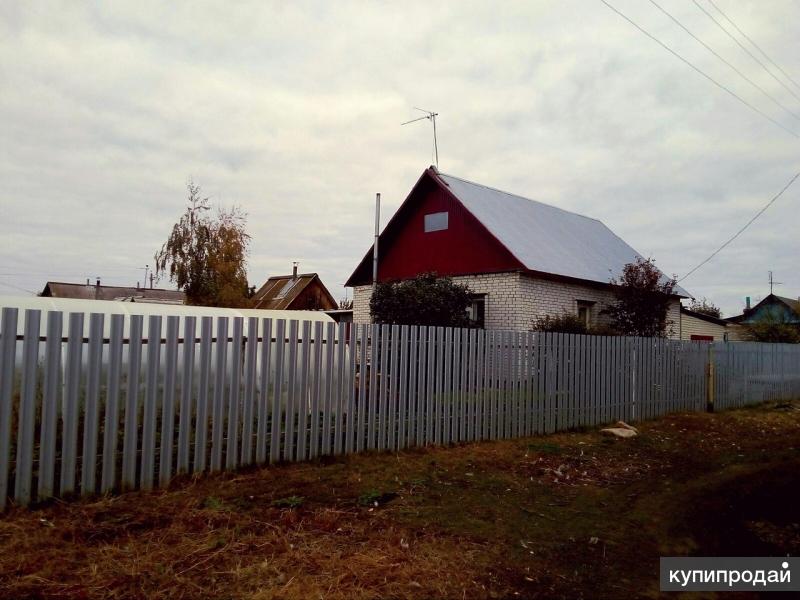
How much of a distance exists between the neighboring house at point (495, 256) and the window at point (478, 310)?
3 centimetres

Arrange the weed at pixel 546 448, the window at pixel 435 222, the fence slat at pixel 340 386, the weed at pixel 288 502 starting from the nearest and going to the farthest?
1. the weed at pixel 288 502
2. the fence slat at pixel 340 386
3. the weed at pixel 546 448
4. the window at pixel 435 222

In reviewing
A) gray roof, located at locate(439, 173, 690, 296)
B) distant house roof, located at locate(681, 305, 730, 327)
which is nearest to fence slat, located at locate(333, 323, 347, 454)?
gray roof, located at locate(439, 173, 690, 296)

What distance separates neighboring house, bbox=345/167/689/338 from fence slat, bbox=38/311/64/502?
37.0ft

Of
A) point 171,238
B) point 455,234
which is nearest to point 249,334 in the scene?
point 455,234

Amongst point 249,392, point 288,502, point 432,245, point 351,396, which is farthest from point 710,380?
point 288,502

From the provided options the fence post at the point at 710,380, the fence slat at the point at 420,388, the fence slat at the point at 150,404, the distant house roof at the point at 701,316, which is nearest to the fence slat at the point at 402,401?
the fence slat at the point at 420,388

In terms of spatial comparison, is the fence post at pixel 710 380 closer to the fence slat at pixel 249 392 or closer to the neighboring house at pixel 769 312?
the fence slat at pixel 249 392

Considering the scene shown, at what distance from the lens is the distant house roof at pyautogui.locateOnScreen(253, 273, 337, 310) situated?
39.5 m

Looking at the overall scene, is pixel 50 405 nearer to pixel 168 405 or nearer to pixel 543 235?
pixel 168 405

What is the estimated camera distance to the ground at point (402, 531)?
3.45 m

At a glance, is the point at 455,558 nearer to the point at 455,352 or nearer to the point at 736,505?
the point at 736,505

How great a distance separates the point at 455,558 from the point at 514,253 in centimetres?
1130

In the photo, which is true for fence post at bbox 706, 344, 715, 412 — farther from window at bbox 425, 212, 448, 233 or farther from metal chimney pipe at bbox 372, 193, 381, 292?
metal chimney pipe at bbox 372, 193, 381, 292

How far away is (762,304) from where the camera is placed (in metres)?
48.2
